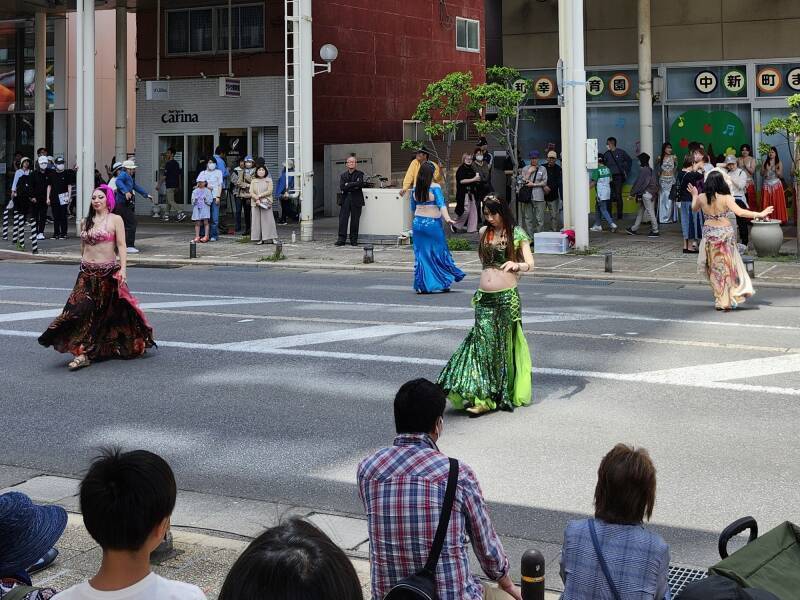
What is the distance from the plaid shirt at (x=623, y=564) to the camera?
4551mm

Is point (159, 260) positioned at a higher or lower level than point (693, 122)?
lower

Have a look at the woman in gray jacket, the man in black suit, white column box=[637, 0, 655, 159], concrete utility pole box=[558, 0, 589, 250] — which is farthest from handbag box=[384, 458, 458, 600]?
white column box=[637, 0, 655, 159]

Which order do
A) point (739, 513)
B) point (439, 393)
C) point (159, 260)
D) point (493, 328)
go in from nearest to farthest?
1. point (439, 393)
2. point (739, 513)
3. point (493, 328)
4. point (159, 260)

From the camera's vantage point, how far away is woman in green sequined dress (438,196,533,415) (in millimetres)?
10195

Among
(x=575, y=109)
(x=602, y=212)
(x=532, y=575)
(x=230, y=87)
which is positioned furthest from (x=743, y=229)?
(x=532, y=575)

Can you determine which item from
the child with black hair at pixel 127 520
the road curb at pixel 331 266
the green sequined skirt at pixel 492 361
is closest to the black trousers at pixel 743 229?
the road curb at pixel 331 266

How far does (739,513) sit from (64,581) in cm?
404

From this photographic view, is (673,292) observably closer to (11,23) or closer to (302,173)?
(302,173)

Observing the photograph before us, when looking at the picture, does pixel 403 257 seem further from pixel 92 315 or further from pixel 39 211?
pixel 92 315

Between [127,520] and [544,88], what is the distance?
28.1 meters

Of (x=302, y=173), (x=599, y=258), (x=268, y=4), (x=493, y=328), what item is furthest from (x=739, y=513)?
(x=268, y=4)

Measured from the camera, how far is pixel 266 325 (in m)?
14.9

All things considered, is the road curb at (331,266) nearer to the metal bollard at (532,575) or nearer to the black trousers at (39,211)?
the black trousers at (39,211)

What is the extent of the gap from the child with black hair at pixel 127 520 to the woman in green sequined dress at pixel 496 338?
697cm
